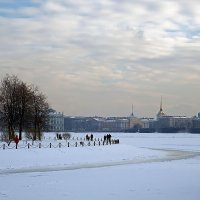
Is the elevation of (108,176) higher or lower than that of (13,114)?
lower

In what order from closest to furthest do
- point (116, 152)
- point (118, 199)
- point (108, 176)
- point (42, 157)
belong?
1. point (118, 199)
2. point (108, 176)
3. point (42, 157)
4. point (116, 152)

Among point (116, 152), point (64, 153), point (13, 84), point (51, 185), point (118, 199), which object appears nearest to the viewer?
point (118, 199)

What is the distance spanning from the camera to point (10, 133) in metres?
73.5

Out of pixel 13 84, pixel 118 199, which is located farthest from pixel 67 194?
pixel 13 84

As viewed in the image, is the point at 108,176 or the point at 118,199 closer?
the point at 118,199

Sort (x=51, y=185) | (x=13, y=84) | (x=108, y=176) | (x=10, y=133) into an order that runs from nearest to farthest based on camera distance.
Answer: (x=51, y=185) → (x=108, y=176) → (x=10, y=133) → (x=13, y=84)

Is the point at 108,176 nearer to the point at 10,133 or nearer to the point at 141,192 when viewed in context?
the point at 141,192

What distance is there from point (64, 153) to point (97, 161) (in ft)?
13.4

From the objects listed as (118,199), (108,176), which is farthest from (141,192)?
(108,176)

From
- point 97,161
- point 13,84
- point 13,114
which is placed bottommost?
point 97,161

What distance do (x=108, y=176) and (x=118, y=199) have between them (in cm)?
1103

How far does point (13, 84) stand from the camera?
78312mm

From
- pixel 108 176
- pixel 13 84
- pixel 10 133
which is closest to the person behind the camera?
pixel 108 176

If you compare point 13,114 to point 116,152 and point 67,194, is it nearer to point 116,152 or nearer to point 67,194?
point 116,152
